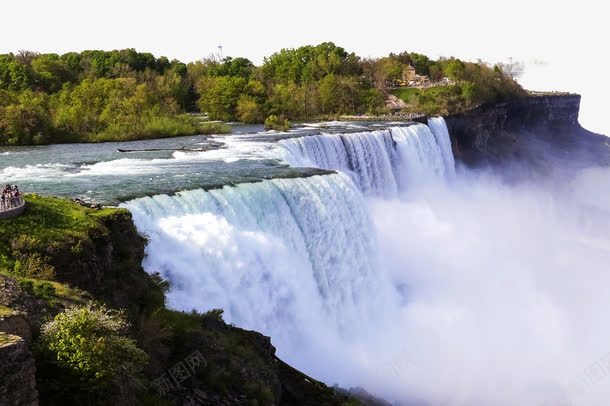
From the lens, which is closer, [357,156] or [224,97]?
[357,156]

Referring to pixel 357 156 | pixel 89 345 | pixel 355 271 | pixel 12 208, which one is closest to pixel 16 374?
pixel 89 345

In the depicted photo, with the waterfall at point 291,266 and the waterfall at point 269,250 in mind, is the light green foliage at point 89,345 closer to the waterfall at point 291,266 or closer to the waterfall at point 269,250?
the waterfall at point 291,266

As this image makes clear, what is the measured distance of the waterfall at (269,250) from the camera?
14.6 meters

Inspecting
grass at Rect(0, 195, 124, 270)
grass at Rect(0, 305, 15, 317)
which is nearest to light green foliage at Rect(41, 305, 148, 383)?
grass at Rect(0, 305, 15, 317)

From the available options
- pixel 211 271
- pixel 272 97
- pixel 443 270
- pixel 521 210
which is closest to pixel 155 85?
pixel 272 97

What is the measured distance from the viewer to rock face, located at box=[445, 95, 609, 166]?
171 ft

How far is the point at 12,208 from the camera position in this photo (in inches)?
440

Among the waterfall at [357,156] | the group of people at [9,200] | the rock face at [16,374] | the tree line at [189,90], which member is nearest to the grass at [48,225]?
the group of people at [9,200]

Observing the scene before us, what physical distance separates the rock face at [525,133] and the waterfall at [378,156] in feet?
44.8

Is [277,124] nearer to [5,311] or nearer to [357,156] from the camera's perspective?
[357,156]

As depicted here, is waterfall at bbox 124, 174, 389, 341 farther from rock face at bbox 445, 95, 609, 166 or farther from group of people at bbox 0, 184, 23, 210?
rock face at bbox 445, 95, 609, 166

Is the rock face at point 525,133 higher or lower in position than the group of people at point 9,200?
lower

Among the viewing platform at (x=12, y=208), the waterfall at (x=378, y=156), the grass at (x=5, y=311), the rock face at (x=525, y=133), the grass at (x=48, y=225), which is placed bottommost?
the rock face at (x=525, y=133)

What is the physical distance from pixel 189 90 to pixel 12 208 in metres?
50.0
